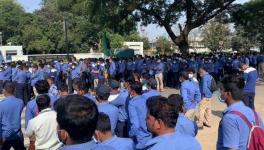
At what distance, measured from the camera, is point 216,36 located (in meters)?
61.8

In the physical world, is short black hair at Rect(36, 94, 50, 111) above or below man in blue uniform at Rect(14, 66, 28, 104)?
above

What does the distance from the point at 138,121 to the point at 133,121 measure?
8 cm

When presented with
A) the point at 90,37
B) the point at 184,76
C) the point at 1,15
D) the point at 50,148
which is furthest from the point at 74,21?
the point at 50,148

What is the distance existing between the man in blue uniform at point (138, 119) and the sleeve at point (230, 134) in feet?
8.43

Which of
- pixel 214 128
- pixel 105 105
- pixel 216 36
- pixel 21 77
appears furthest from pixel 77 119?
pixel 216 36

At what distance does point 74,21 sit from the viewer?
65.2 meters

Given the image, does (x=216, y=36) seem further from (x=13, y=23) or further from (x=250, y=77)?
(x=250, y=77)

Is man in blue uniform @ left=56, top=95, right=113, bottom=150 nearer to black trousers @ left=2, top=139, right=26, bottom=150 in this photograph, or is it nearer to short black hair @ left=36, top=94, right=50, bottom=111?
short black hair @ left=36, top=94, right=50, bottom=111

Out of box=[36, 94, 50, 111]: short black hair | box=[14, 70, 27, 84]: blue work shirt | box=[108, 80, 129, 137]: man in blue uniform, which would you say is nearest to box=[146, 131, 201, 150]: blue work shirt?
box=[36, 94, 50, 111]: short black hair

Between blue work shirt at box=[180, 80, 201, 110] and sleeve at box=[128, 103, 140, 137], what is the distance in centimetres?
298

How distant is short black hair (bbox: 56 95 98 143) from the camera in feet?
9.82

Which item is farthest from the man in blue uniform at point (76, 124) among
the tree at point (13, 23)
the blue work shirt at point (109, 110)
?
the tree at point (13, 23)

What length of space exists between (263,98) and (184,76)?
31.7ft

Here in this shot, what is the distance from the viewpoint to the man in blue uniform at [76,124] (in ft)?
9.82
